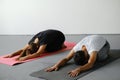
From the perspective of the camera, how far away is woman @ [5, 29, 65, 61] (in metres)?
4.83

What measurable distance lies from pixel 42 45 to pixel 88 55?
4.10ft

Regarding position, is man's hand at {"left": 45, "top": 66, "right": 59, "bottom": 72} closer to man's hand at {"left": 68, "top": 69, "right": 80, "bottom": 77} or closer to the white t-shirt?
man's hand at {"left": 68, "top": 69, "right": 80, "bottom": 77}

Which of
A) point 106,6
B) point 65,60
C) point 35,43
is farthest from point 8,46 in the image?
point 106,6

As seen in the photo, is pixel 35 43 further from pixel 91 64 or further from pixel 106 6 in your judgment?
pixel 106 6

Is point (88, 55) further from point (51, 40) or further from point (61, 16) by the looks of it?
point (61, 16)

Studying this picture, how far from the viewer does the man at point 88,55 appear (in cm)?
377

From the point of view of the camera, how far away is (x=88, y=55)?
402cm

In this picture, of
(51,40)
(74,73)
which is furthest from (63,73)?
(51,40)

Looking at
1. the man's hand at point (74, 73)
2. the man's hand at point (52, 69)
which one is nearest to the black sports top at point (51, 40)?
the man's hand at point (52, 69)

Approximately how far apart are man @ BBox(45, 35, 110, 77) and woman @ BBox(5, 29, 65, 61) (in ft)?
2.80

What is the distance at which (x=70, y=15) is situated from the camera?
7211 millimetres

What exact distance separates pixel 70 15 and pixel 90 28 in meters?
0.72

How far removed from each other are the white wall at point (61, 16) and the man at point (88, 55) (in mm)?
2576

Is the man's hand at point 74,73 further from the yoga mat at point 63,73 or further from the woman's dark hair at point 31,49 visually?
the woman's dark hair at point 31,49
